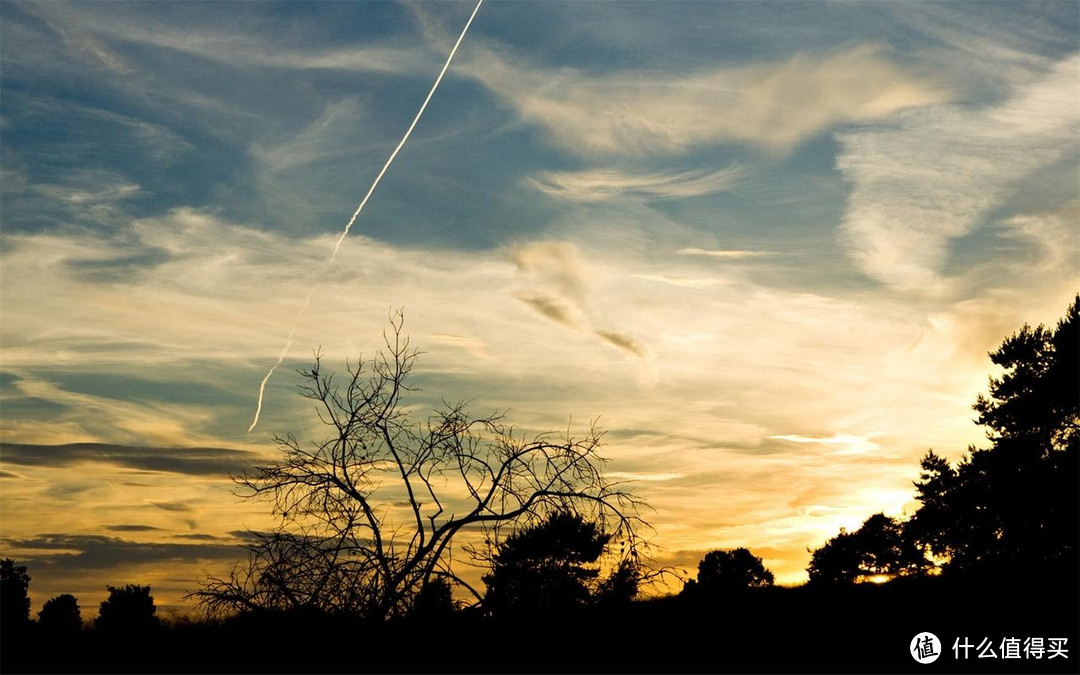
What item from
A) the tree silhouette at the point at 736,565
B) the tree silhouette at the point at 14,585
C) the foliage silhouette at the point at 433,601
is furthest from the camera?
the tree silhouette at the point at 736,565

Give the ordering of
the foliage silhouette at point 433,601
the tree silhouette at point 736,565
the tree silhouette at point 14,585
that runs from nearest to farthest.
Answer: the foliage silhouette at point 433,601, the tree silhouette at point 14,585, the tree silhouette at point 736,565

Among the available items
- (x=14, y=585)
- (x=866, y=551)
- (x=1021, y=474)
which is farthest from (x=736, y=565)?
(x=14, y=585)

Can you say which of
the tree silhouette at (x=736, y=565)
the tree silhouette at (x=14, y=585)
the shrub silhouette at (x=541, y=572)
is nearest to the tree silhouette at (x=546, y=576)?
the shrub silhouette at (x=541, y=572)

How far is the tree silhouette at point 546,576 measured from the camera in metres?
14.0

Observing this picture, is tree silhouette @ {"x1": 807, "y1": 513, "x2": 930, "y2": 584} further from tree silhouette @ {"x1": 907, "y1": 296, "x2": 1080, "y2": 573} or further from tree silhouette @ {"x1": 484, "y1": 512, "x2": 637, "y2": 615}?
tree silhouette @ {"x1": 484, "y1": 512, "x2": 637, "y2": 615}

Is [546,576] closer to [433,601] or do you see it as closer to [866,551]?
[433,601]

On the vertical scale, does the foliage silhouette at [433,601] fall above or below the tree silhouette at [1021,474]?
below

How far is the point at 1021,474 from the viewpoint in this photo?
3562 centimetres

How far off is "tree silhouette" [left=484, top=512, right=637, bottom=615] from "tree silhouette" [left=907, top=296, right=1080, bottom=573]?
23.0 metres

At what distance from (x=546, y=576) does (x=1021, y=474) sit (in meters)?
27.5

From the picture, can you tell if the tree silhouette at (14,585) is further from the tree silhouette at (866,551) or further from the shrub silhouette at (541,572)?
the tree silhouette at (866,551)

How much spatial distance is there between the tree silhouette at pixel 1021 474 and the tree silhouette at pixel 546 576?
2300cm

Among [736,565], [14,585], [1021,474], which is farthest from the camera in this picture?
[736,565]

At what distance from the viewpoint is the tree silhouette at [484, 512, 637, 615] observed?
1402cm
